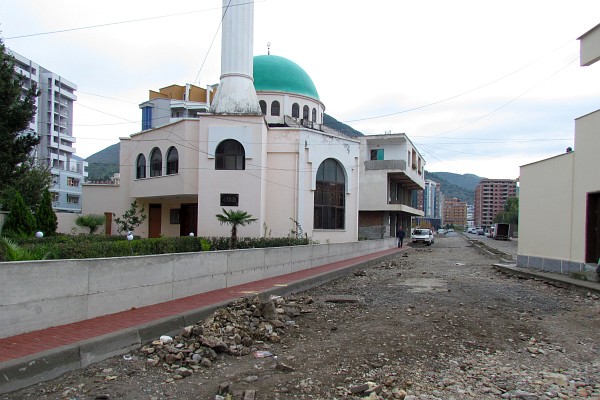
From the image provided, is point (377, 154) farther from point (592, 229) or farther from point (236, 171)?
point (592, 229)

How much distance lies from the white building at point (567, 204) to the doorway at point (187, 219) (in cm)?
1836

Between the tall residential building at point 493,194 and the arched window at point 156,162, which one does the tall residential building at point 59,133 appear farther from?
the tall residential building at point 493,194

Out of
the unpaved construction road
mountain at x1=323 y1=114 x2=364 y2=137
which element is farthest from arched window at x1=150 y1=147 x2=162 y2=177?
the unpaved construction road

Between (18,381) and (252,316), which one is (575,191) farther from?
(18,381)

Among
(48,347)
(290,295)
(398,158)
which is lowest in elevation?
(290,295)

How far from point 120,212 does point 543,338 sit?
28.8 meters

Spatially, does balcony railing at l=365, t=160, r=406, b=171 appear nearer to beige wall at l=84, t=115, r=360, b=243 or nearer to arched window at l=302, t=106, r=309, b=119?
arched window at l=302, t=106, r=309, b=119

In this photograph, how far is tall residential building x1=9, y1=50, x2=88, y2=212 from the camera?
7444cm

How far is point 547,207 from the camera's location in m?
15.9

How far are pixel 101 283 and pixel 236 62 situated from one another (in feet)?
70.8

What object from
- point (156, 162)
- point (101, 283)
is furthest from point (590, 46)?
point (156, 162)

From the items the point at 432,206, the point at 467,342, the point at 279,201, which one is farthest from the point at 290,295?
the point at 432,206

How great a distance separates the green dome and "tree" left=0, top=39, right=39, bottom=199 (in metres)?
18.9

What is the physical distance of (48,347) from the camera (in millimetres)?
5234
